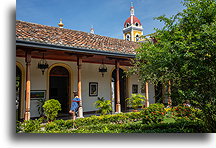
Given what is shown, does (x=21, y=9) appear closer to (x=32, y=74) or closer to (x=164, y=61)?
(x=164, y=61)

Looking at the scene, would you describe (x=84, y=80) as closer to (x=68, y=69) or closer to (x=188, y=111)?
(x=68, y=69)

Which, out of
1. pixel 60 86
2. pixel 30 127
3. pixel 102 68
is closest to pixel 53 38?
pixel 60 86

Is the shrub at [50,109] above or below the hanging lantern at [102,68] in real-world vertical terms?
below

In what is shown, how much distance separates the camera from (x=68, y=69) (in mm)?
10078

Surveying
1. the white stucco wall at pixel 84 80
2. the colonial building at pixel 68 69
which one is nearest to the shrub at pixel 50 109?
the colonial building at pixel 68 69

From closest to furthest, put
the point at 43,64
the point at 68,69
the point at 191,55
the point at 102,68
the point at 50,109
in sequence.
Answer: the point at 191,55 < the point at 50,109 < the point at 43,64 < the point at 68,69 < the point at 102,68

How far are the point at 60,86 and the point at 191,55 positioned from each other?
7920 mm

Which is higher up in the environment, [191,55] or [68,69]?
[68,69]

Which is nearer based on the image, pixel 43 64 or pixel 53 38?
pixel 53 38

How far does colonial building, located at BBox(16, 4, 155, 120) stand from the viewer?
757cm

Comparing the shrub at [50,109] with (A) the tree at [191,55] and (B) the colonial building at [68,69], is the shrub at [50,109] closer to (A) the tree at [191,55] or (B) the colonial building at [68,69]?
(B) the colonial building at [68,69]

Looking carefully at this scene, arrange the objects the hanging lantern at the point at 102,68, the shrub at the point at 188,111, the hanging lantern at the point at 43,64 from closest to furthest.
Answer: the shrub at the point at 188,111, the hanging lantern at the point at 43,64, the hanging lantern at the point at 102,68

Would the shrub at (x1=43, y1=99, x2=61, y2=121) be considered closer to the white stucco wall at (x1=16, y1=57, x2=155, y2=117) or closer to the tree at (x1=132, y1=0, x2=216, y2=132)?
the white stucco wall at (x1=16, y1=57, x2=155, y2=117)

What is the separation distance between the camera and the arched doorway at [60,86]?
9.84 m
